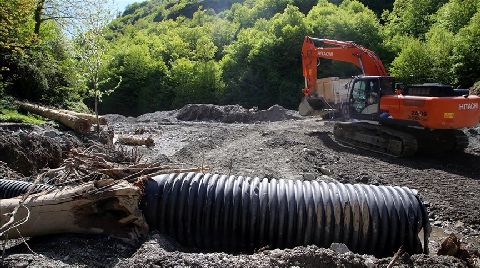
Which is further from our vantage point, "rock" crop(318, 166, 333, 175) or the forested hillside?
the forested hillside

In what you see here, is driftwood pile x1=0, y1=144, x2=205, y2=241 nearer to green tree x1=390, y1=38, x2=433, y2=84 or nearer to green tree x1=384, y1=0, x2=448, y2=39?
green tree x1=390, y1=38, x2=433, y2=84

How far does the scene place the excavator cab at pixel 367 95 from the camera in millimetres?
12203

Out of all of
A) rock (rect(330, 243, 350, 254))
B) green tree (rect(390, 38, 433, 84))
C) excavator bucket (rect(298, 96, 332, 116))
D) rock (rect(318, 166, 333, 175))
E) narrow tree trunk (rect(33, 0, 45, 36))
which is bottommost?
rock (rect(318, 166, 333, 175))

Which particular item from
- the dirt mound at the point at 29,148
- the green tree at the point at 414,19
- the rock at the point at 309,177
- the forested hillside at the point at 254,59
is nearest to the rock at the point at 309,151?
the rock at the point at 309,177

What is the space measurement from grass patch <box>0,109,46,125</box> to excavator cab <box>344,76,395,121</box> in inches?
333

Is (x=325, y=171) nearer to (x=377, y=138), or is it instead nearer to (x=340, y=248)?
(x=377, y=138)

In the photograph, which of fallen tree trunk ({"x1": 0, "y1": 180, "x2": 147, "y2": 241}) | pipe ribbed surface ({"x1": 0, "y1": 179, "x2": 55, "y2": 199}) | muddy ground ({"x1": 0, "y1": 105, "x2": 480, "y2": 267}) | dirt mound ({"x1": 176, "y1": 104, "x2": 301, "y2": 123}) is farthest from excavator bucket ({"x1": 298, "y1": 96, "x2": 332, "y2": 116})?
fallen tree trunk ({"x1": 0, "y1": 180, "x2": 147, "y2": 241})

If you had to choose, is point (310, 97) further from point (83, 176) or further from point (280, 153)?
point (83, 176)

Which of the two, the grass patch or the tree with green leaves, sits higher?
the tree with green leaves

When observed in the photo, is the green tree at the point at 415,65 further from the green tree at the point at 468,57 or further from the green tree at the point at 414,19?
the green tree at the point at 414,19

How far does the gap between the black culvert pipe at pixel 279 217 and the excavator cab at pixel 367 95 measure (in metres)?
7.64

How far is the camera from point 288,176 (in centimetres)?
923

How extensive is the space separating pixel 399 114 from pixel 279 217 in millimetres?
7808

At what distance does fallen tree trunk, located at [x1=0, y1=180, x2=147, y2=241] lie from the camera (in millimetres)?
4469
